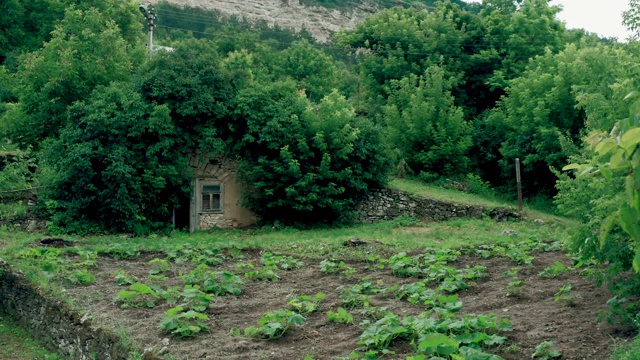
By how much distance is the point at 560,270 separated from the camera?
10.4m

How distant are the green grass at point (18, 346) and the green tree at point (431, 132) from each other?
58.2 feet

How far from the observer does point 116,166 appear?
19469 millimetres

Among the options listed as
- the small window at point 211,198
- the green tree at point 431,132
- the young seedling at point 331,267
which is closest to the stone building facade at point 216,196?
the small window at point 211,198

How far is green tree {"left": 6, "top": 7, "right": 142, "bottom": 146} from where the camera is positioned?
2205 centimetres

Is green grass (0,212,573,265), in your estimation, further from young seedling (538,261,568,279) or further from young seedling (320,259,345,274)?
young seedling (538,261,568,279)

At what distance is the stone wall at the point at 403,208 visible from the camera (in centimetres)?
2245

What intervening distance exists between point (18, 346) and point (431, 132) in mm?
18843

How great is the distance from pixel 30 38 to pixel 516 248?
34096 mm

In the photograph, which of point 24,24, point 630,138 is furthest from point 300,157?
point 24,24

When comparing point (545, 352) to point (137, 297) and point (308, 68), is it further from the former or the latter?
point (308, 68)

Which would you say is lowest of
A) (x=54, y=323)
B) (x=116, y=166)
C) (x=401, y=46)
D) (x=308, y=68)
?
(x=54, y=323)

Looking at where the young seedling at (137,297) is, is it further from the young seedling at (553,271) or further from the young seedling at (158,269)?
the young seedling at (553,271)

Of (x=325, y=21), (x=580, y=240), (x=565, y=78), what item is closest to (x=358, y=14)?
(x=325, y=21)

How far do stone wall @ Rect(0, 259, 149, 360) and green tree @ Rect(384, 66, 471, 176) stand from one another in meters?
17.2
